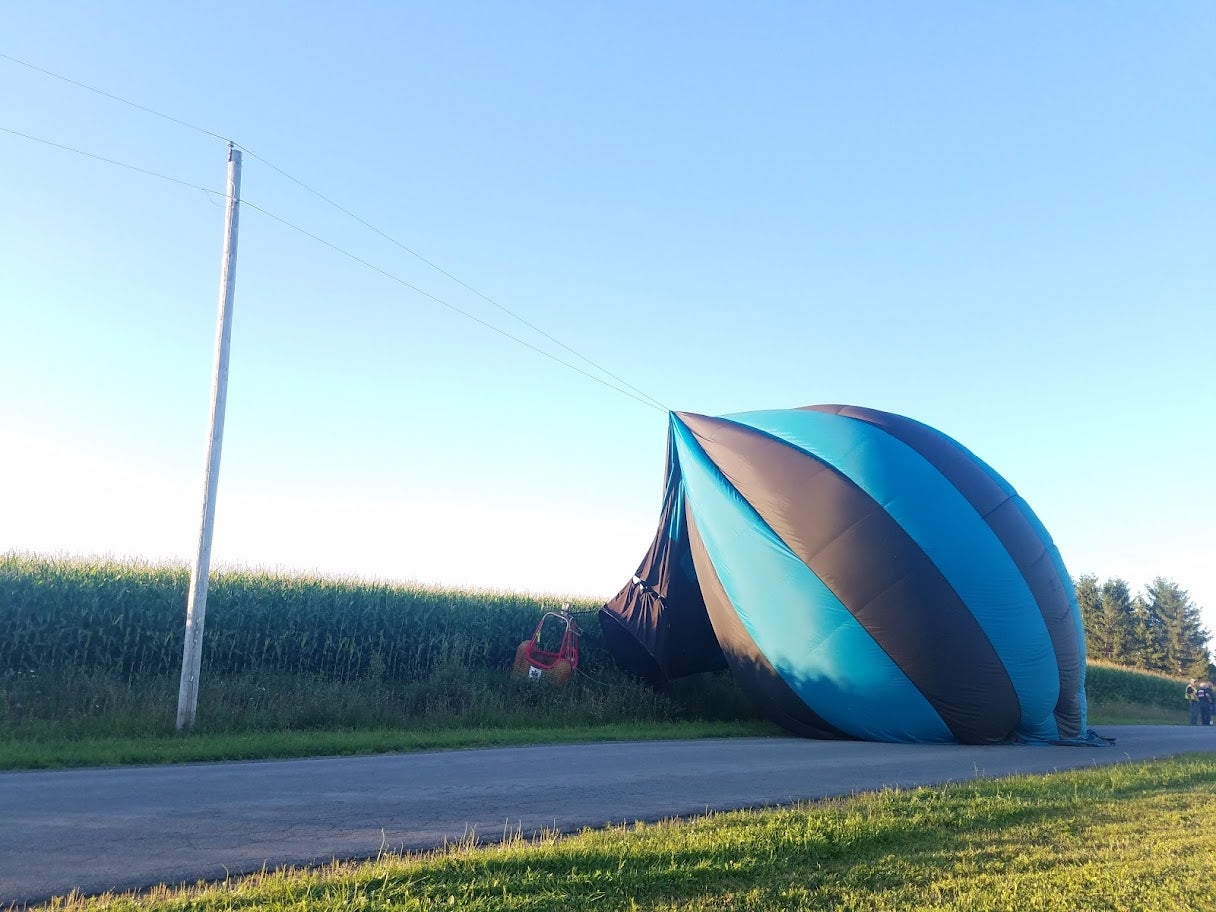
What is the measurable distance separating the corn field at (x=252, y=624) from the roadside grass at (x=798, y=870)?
10.7m

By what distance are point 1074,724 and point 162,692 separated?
1472 cm

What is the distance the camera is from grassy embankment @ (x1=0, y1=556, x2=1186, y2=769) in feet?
36.3

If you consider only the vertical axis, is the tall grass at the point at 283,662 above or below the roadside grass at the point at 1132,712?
above

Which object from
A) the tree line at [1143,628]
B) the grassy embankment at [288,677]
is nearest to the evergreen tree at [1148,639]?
the tree line at [1143,628]

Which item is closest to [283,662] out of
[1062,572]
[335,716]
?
[335,716]

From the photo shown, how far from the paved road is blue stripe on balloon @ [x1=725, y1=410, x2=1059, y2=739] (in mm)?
1885

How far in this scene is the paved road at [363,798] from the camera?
5.26 metres

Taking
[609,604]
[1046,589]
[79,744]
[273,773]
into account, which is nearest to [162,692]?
[79,744]

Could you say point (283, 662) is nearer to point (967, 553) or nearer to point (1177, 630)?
point (967, 553)

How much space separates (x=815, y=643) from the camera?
525 inches

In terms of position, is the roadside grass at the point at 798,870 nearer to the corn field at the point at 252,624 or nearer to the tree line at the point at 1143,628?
the corn field at the point at 252,624

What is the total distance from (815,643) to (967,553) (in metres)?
2.68

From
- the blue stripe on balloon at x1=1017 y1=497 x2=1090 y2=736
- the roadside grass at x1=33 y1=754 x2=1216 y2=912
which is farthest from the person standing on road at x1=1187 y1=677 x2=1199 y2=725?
the roadside grass at x1=33 y1=754 x2=1216 y2=912

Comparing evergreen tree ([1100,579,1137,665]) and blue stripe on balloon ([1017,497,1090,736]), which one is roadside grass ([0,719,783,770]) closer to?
blue stripe on balloon ([1017,497,1090,736])
